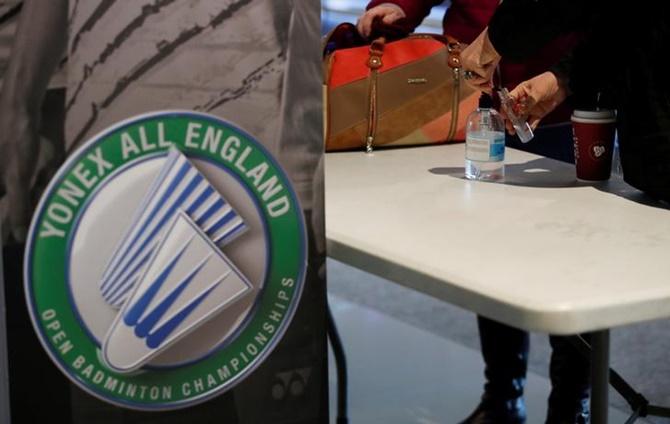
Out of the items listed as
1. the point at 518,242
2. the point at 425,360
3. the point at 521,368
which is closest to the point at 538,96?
the point at 518,242

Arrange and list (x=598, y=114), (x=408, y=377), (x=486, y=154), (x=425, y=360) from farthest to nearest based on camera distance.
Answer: (x=425, y=360) < (x=408, y=377) < (x=486, y=154) < (x=598, y=114)

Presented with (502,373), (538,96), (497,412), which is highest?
(538,96)

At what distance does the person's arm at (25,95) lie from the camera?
72 cm

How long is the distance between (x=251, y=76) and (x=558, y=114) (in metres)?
1.55

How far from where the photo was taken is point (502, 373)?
8.57ft

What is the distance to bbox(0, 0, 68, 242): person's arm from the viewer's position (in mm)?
717

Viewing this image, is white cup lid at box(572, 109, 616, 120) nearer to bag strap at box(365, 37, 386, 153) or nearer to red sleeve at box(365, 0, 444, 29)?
bag strap at box(365, 37, 386, 153)

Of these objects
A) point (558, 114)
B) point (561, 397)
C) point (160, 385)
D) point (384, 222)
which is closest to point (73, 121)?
point (160, 385)

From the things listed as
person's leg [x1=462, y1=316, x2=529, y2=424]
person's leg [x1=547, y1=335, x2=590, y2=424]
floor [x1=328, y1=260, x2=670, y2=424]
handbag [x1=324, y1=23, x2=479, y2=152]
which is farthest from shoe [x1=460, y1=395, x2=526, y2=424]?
handbag [x1=324, y1=23, x2=479, y2=152]

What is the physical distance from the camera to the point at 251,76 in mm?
792

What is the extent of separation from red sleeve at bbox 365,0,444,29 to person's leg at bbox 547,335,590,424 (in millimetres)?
766

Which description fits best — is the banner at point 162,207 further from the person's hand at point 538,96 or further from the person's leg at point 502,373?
the person's leg at point 502,373

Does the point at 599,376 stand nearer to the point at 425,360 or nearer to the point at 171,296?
the point at 171,296

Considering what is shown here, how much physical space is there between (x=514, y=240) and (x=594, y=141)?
47cm
